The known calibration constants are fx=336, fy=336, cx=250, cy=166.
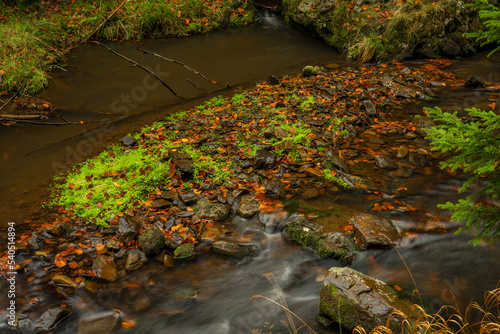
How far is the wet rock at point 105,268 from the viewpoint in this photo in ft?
14.1

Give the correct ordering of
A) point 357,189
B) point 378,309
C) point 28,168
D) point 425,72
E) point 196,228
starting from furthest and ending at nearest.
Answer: point 425,72
point 28,168
point 357,189
point 196,228
point 378,309

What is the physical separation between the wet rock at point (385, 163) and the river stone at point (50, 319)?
514cm

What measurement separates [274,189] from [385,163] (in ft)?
6.76

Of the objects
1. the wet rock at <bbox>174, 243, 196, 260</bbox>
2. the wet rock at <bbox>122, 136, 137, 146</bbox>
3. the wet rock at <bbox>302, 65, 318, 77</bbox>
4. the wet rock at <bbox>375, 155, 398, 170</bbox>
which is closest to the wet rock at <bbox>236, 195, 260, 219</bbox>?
the wet rock at <bbox>174, 243, 196, 260</bbox>

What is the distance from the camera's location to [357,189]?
212 inches

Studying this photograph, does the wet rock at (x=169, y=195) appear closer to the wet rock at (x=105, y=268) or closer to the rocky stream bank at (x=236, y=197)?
the rocky stream bank at (x=236, y=197)

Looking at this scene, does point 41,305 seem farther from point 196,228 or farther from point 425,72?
point 425,72

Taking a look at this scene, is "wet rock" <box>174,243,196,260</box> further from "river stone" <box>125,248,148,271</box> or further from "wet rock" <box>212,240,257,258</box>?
"river stone" <box>125,248,148,271</box>

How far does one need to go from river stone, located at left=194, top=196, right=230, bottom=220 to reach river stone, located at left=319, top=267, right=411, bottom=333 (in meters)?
2.00

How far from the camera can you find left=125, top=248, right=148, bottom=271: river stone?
447 cm

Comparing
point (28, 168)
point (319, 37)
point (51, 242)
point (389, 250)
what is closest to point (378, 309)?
point (389, 250)

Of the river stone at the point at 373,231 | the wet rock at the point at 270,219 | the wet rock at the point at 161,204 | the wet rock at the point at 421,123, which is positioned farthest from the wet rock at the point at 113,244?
the wet rock at the point at 421,123

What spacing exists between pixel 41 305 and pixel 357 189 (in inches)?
181

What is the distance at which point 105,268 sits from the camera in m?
4.38
